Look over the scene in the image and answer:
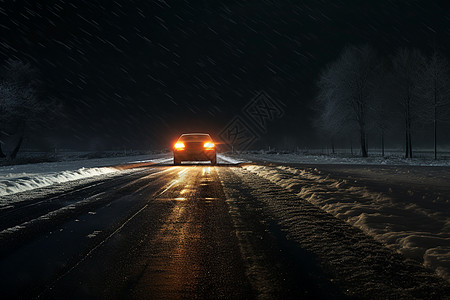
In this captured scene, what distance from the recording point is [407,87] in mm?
34281

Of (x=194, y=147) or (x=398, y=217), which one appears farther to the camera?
(x=194, y=147)

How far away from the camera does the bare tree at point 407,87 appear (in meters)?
33.8

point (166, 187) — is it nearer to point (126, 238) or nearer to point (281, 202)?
point (281, 202)

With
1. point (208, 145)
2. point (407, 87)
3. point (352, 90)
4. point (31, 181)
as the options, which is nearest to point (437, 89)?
point (407, 87)

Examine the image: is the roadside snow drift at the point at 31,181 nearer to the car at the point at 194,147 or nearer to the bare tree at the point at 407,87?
the car at the point at 194,147

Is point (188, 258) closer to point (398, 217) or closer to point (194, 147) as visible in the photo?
point (398, 217)

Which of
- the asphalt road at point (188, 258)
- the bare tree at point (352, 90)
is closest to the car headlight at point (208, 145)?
the asphalt road at point (188, 258)

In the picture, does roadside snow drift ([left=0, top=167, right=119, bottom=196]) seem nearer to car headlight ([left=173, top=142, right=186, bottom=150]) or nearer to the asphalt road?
the asphalt road

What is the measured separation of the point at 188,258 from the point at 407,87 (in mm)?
36582

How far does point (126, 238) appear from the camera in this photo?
15.6 feet

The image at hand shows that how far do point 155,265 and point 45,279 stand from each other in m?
1.05

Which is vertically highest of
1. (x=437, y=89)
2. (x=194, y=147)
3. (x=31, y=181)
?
(x=437, y=89)

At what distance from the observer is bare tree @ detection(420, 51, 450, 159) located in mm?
31625

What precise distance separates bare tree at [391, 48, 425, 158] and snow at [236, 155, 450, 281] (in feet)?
95.8
